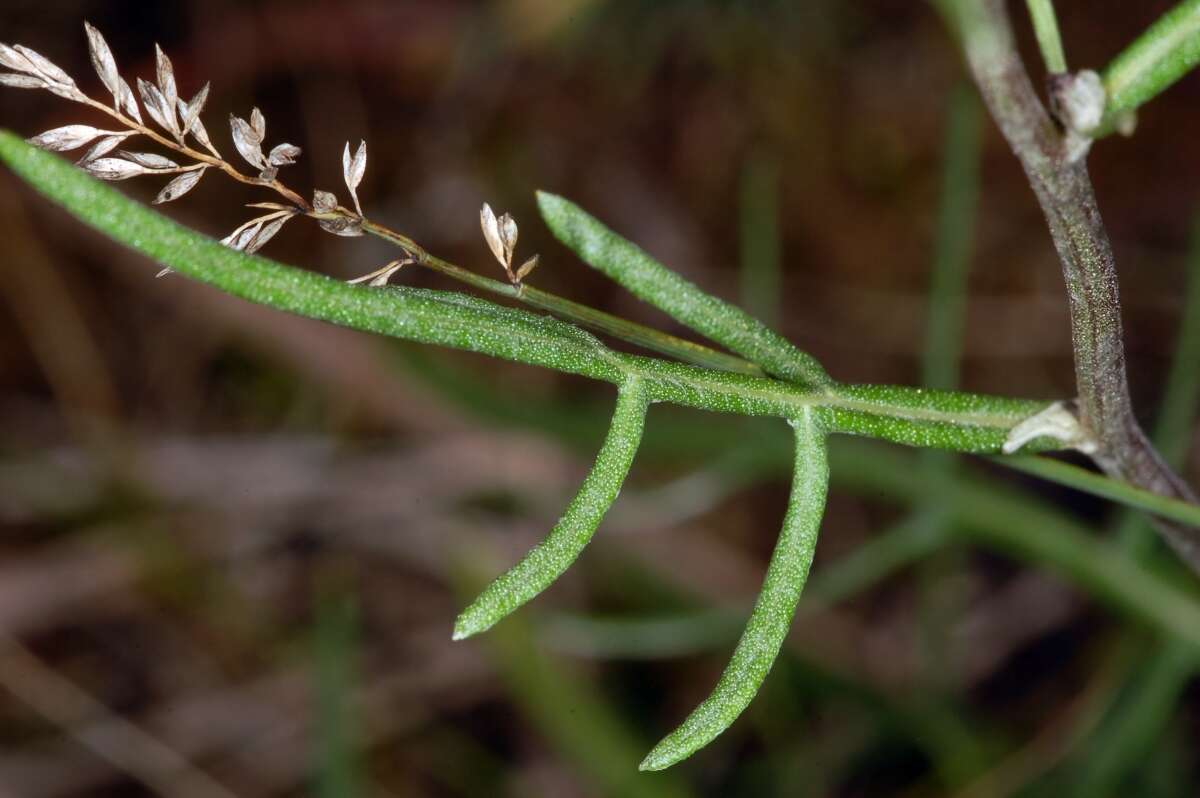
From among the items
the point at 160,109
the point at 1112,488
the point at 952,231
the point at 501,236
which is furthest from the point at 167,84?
the point at 952,231

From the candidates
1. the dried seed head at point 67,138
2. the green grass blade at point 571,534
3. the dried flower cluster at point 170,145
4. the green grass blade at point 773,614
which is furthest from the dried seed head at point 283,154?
the green grass blade at point 773,614

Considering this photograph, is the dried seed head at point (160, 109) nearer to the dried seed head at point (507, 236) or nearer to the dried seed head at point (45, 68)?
the dried seed head at point (45, 68)

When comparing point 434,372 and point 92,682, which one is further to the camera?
point 92,682

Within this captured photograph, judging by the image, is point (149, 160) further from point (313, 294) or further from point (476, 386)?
point (476, 386)

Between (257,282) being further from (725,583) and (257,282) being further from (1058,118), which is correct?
(725,583)

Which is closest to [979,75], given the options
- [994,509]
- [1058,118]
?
[1058,118]

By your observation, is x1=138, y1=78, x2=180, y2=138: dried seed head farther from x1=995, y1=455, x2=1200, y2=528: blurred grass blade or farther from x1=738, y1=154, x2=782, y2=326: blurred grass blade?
x1=738, y1=154, x2=782, y2=326: blurred grass blade
